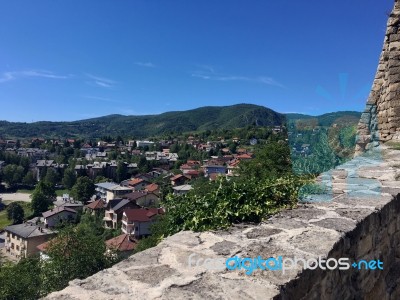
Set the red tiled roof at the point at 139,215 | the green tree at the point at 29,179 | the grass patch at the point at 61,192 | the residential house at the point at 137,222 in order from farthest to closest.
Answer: the green tree at the point at 29,179 < the grass patch at the point at 61,192 < the red tiled roof at the point at 139,215 < the residential house at the point at 137,222

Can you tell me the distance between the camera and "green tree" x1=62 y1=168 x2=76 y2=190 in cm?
7806

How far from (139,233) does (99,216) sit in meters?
13.2

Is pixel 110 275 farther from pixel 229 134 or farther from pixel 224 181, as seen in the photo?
pixel 229 134

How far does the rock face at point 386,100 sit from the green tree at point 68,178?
77.8 meters

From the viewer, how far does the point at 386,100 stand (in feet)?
22.4

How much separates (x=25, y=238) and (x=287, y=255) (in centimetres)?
4444

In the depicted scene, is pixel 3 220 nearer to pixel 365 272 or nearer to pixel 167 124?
pixel 365 272

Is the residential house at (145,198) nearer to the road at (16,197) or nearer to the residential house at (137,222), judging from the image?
the residential house at (137,222)

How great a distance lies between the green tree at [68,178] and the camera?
7806 cm

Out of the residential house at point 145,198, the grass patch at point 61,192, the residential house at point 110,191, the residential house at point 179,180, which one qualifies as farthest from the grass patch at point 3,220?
the residential house at point 179,180

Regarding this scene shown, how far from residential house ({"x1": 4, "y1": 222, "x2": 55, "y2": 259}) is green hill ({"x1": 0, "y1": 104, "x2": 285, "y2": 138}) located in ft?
301

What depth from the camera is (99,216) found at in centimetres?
5172

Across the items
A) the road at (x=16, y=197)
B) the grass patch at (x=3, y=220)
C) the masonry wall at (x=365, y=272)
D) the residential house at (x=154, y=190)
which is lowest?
the grass patch at (x=3, y=220)

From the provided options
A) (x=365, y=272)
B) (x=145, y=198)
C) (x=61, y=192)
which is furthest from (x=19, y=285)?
(x=61, y=192)
